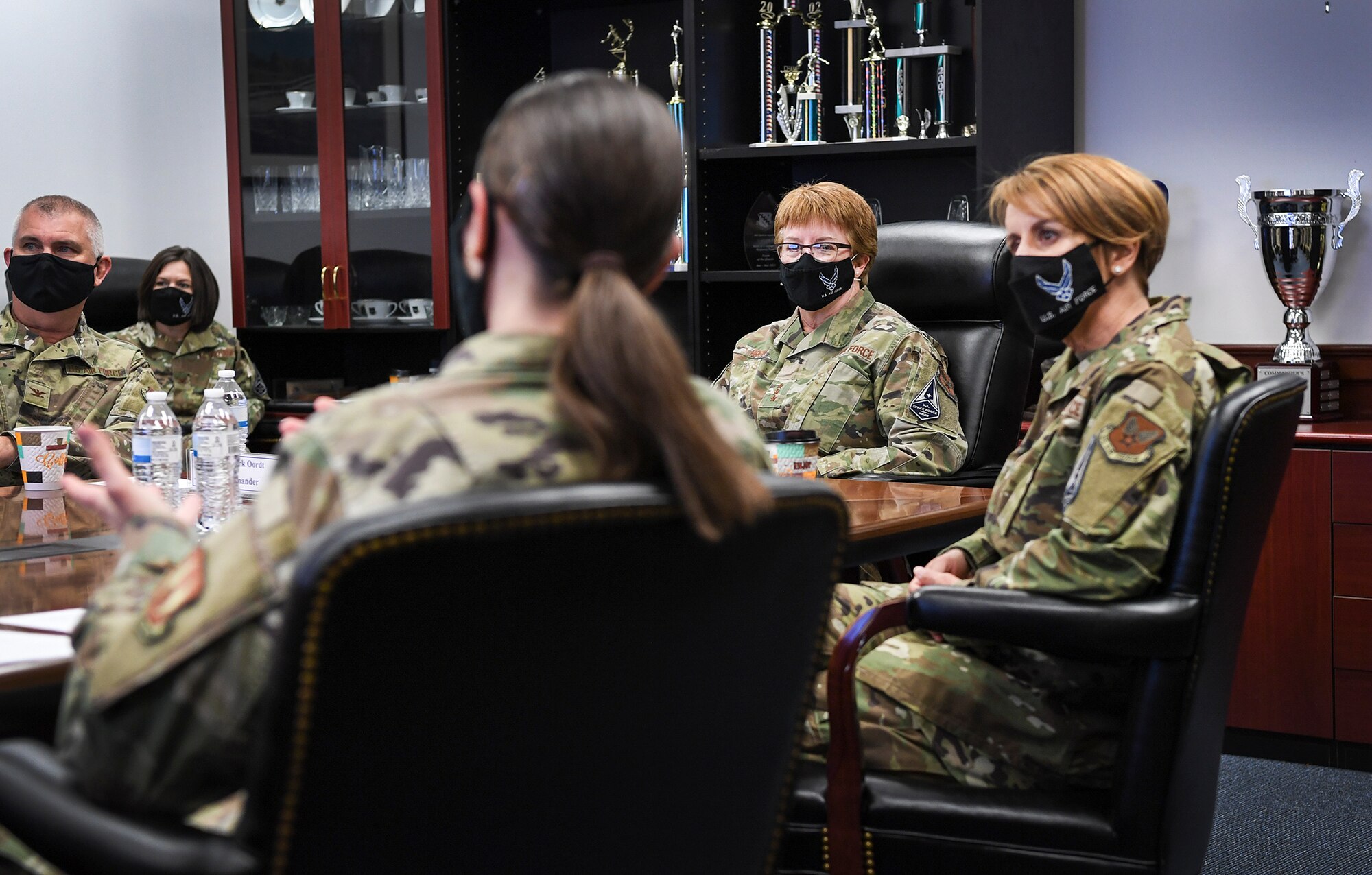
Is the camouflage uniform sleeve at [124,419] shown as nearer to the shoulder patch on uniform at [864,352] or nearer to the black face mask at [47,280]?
the black face mask at [47,280]

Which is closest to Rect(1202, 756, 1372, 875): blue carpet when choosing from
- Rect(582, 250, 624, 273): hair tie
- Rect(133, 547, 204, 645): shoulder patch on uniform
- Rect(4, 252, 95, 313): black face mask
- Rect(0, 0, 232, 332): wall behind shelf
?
Rect(582, 250, 624, 273): hair tie

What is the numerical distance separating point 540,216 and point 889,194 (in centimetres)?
339

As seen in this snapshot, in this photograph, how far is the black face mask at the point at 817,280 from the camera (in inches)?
121

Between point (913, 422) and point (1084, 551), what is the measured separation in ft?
4.35

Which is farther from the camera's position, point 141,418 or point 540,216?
point 141,418

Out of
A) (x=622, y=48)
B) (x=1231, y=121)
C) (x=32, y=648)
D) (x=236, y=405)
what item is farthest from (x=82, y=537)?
(x=1231, y=121)

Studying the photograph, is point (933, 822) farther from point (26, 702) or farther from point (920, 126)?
point (920, 126)

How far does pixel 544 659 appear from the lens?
87 centimetres

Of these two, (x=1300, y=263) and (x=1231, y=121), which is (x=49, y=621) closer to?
(x=1300, y=263)

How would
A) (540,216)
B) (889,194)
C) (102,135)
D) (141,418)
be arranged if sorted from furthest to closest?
1. (102,135)
2. (889,194)
3. (141,418)
4. (540,216)

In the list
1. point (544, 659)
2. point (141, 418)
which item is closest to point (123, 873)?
point (544, 659)

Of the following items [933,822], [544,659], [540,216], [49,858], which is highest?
[540,216]

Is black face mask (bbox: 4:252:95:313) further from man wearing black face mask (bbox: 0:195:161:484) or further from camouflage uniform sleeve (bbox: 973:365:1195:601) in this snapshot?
camouflage uniform sleeve (bbox: 973:365:1195:601)

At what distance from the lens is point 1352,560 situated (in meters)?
2.97
